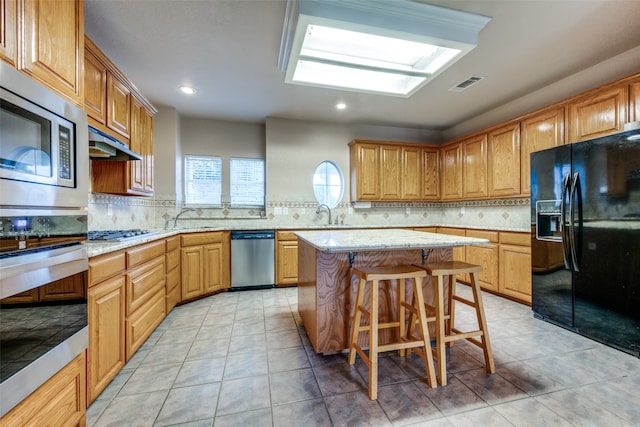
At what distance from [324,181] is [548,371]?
11.4 feet

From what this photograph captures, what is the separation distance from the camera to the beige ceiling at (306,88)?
6.40ft

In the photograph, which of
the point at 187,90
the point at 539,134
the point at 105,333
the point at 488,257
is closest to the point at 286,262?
the point at 105,333

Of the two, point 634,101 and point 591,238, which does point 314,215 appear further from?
point 634,101

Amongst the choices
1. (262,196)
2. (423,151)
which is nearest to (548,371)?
(423,151)

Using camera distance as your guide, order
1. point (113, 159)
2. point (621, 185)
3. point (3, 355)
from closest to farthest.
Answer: point (3, 355) → point (621, 185) → point (113, 159)

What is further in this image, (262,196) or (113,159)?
(262,196)

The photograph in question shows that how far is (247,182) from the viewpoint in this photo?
4398mm

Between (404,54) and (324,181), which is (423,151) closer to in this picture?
(324,181)

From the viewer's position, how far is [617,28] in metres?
2.18

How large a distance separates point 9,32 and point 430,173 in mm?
4680

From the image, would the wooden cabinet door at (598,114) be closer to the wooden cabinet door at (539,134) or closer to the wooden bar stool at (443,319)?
the wooden cabinet door at (539,134)

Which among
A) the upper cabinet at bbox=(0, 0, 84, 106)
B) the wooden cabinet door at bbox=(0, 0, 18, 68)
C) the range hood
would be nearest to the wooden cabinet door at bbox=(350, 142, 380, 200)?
the range hood

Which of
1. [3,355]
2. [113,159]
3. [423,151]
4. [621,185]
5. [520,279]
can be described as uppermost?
[423,151]

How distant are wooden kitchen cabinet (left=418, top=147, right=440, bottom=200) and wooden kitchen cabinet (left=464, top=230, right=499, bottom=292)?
1.04 m
